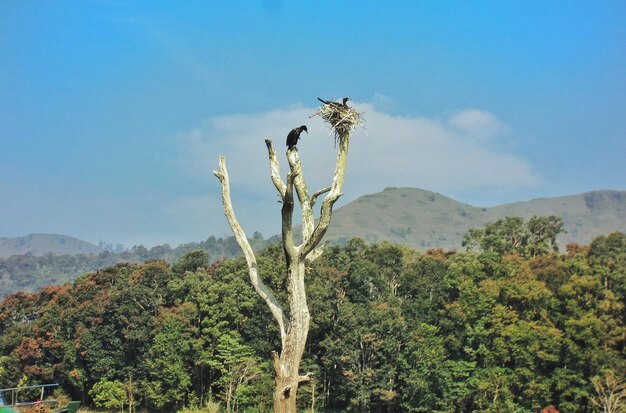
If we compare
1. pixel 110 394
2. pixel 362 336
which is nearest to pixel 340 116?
pixel 362 336

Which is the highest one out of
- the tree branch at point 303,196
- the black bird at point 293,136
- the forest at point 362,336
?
the black bird at point 293,136

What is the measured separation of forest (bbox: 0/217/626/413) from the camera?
3584 centimetres

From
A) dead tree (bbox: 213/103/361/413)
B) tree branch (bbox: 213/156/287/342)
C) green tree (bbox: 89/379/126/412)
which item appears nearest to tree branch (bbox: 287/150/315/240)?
dead tree (bbox: 213/103/361/413)

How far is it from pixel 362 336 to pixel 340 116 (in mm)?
29915

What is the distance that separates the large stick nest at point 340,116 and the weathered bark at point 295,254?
0.12 meters

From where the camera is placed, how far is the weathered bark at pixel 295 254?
895cm

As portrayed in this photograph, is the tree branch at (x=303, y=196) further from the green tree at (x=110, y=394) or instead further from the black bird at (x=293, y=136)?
the green tree at (x=110, y=394)

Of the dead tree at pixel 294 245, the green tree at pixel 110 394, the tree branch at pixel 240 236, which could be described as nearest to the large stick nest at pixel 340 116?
the dead tree at pixel 294 245

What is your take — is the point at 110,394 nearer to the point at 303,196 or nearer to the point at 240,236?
the point at 240,236

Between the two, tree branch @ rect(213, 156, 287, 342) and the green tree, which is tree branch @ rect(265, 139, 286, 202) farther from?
the green tree

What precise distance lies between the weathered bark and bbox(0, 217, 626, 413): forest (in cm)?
2806

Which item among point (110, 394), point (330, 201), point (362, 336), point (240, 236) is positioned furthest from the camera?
point (110, 394)

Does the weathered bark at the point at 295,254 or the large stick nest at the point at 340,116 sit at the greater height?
the large stick nest at the point at 340,116

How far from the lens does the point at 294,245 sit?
938 cm
